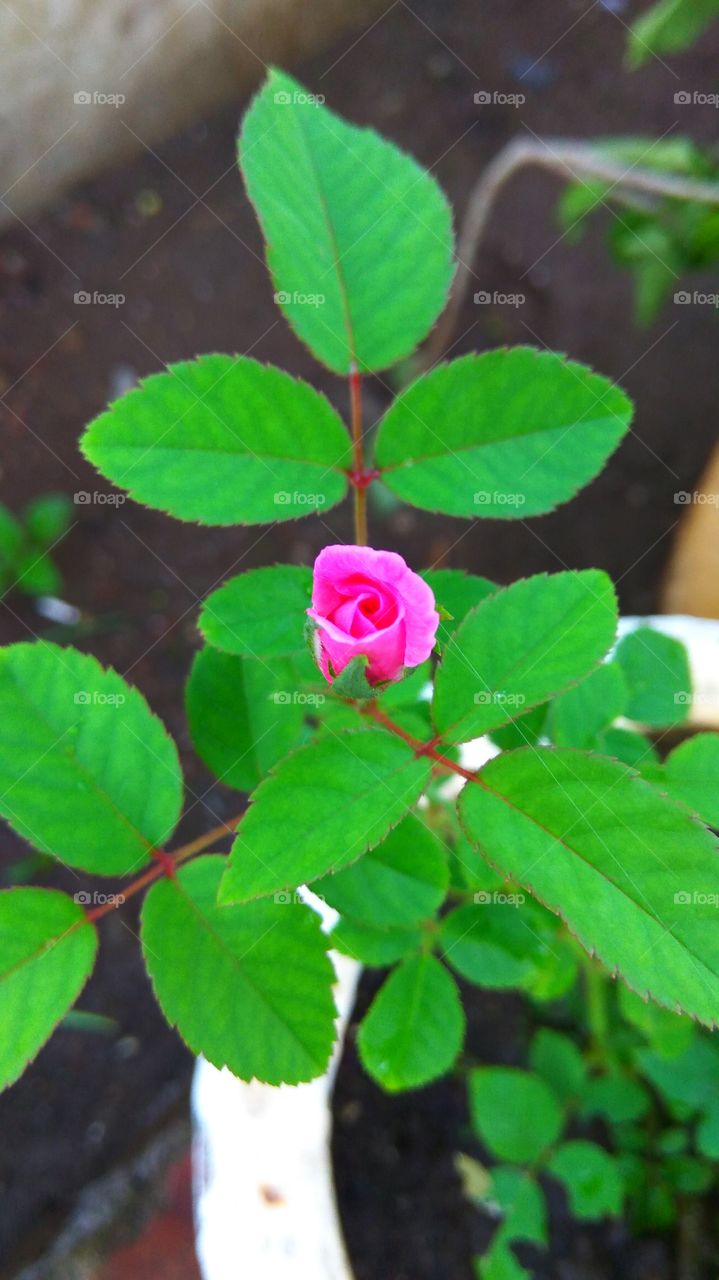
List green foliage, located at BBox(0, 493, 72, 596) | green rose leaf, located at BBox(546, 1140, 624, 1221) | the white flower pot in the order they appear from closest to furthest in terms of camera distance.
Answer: the white flower pot, green rose leaf, located at BBox(546, 1140, 624, 1221), green foliage, located at BBox(0, 493, 72, 596)

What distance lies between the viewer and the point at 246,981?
54 centimetres

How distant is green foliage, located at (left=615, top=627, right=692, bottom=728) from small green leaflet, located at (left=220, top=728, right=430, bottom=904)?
1.00 feet

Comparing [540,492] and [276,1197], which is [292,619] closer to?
[540,492]

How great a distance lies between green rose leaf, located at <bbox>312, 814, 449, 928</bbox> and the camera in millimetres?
592

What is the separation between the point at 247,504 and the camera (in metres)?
0.56

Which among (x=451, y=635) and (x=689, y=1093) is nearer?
(x=451, y=635)

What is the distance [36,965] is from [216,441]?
0.30m

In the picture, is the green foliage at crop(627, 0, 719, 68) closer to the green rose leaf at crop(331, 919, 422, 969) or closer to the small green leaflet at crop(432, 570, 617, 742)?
the small green leaflet at crop(432, 570, 617, 742)

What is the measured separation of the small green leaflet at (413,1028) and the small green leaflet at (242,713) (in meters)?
0.20

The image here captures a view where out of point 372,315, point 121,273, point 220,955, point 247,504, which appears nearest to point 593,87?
point 121,273

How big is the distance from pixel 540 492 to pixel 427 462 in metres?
0.07

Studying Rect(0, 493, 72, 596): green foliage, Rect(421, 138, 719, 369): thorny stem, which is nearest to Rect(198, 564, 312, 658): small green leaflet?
Rect(421, 138, 719, 369): thorny stem

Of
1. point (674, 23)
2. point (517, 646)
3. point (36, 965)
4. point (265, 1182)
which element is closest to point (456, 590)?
point (517, 646)

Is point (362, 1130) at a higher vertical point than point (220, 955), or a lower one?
lower
